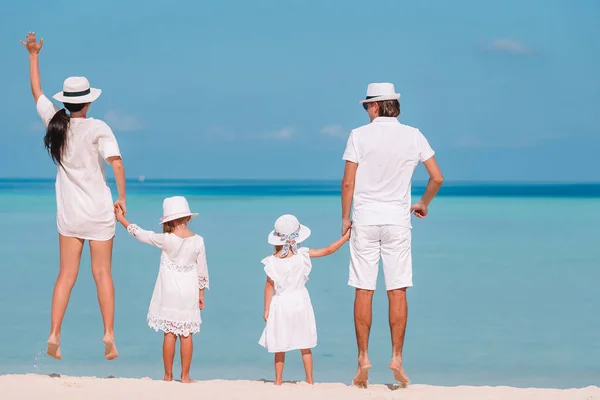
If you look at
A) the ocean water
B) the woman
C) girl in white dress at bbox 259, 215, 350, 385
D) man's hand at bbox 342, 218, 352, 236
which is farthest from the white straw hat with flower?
the ocean water

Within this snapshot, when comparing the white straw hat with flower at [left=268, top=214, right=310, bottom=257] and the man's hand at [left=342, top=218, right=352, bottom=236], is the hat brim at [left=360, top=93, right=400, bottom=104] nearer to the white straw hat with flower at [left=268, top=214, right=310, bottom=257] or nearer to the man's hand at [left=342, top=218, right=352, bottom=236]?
the man's hand at [left=342, top=218, right=352, bottom=236]

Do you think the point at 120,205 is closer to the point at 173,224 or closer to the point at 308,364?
the point at 173,224

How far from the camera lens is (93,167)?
18.9 ft

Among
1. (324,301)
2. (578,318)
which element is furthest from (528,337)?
(324,301)

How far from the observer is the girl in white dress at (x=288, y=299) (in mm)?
5684

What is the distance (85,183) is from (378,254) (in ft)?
6.15

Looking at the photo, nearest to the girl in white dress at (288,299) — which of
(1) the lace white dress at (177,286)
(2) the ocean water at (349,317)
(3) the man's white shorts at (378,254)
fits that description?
(3) the man's white shorts at (378,254)

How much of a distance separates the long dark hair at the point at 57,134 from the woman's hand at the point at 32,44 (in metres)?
0.62

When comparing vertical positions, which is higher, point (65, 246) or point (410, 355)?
point (65, 246)

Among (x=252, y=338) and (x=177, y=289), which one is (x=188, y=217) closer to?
(x=177, y=289)

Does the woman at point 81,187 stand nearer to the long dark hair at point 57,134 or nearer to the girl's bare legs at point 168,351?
Answer: the long dark hair at point 57,134

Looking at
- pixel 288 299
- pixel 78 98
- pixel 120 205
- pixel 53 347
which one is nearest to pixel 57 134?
pixel 78 98

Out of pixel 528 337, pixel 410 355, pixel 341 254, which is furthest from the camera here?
pixel 341 254

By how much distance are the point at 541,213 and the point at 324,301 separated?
911 inches
